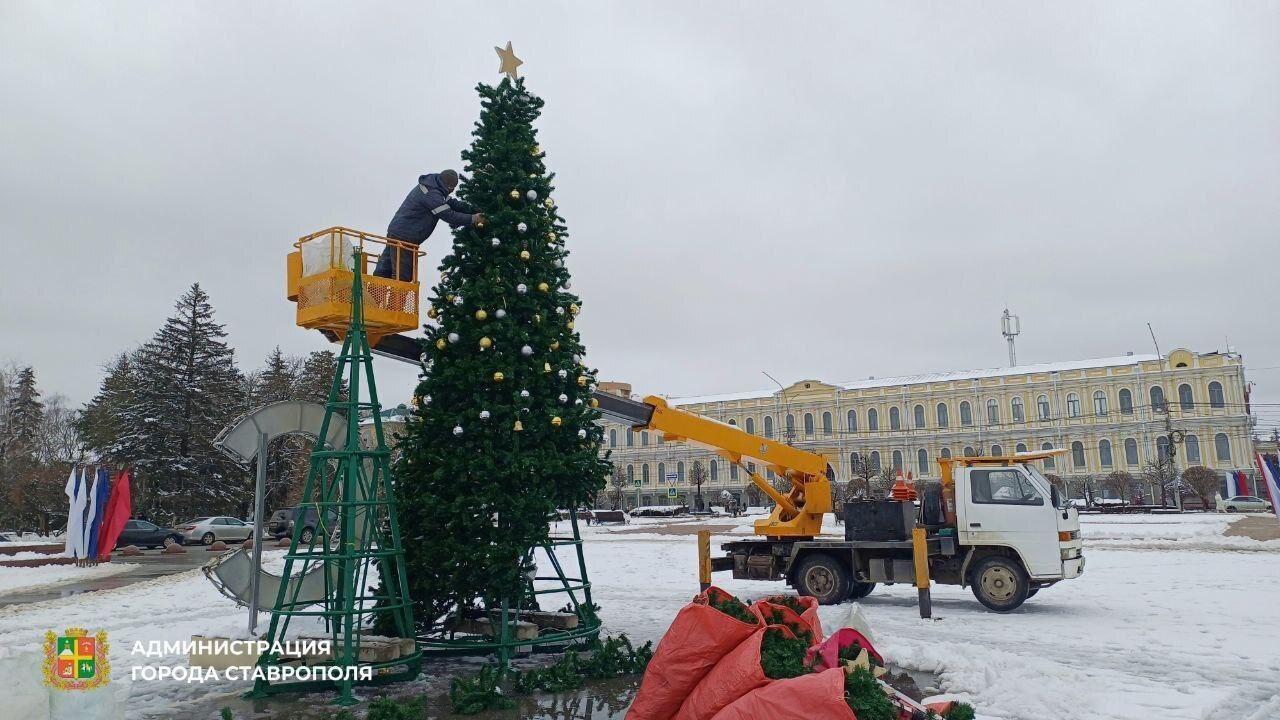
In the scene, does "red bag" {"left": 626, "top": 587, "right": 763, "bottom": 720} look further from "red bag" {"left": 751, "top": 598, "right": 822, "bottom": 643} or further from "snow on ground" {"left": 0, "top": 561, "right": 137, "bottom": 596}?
"snow on ground" {"left": 0, "top": 561, "right": 137, "bottom": 596}

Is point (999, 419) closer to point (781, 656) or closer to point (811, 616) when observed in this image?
point (811, 616)

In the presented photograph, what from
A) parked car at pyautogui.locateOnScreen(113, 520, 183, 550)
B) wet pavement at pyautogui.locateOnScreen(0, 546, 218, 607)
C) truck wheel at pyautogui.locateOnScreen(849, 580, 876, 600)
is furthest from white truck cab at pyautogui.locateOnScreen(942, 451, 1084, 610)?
parked car at pyautogui.locateOnScreen(113, 520, 183, 550)

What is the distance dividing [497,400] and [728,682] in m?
4.48

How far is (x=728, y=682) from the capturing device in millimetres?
5277

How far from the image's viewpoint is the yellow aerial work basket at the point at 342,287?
8.50 meters

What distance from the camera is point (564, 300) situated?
31.4 feet

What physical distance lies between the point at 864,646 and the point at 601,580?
41.9 feet

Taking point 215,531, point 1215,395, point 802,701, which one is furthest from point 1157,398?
point 802,701

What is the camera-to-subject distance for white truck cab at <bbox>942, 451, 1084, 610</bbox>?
1262 cm

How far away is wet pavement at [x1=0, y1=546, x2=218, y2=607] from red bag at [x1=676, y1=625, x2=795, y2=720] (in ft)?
54.9

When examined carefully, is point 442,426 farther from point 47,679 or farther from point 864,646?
point 864,646

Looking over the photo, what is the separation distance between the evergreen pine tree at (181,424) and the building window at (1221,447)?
76247mm

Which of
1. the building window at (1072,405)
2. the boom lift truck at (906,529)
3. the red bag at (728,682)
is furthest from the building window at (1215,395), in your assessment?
the red bag at (728,682)

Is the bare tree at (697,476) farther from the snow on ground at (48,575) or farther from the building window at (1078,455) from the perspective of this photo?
the snow on ground at (48,575)
